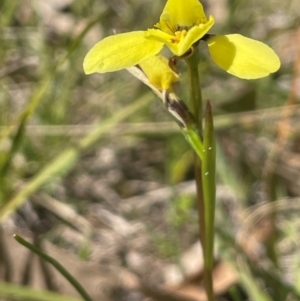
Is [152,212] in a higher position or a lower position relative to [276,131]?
lower

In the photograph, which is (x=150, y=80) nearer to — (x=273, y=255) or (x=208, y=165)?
(x=208, y=165)

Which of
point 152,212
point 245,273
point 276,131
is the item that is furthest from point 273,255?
point 276,131

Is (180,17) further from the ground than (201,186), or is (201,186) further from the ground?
(180,17)

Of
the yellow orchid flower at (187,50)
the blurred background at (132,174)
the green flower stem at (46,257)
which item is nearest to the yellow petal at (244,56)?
the yellow orchid flower at (187,50)

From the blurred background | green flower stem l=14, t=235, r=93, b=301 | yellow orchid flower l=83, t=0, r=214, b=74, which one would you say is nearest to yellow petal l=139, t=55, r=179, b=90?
yellow orchid flower l=83, t=0, r=214, b=74

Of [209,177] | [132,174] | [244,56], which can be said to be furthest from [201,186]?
[132,174]

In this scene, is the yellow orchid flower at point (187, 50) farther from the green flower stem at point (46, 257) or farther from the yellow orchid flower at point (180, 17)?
the green flower stem at point (46, 257)

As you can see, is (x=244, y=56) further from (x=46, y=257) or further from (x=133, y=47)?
(x=46, y=257)
